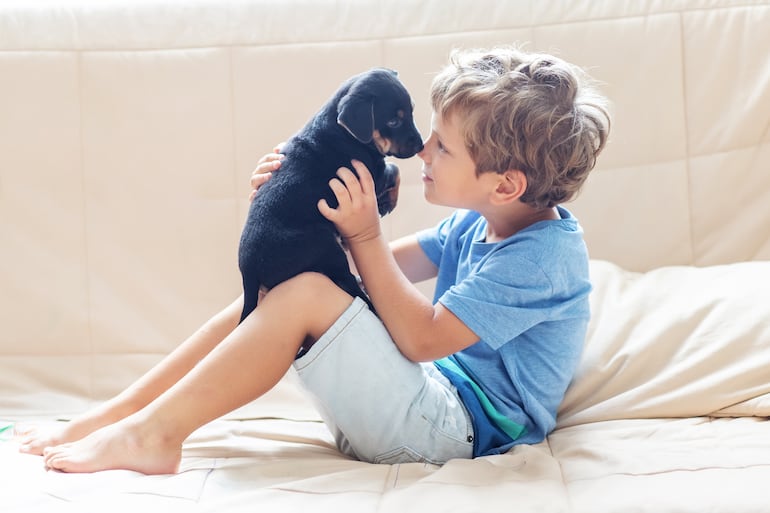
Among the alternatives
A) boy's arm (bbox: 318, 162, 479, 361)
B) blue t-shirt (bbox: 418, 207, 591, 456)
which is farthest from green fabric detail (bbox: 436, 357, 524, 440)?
boy's arm (bbox: 318, 162, 479, 361)

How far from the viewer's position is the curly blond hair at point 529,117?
1341 mm

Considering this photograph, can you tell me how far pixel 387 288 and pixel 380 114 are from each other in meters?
0.26

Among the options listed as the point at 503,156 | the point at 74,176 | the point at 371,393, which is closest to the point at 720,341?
the point at 503,156

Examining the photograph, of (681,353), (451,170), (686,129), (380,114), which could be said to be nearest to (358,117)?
(380,114)

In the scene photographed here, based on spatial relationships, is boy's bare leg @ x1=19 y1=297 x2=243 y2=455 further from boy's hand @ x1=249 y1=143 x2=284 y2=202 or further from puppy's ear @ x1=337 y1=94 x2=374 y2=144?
puppy's ear @ x1=337 y1=94 x2=374 y2=144

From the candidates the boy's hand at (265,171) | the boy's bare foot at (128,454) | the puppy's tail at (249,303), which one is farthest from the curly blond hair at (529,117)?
the boy's bare foot at (128,454)

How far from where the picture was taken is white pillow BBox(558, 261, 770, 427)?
4.66 ft

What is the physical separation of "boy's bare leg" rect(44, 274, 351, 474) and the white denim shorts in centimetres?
3

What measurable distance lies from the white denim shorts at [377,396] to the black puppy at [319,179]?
0.26 feet

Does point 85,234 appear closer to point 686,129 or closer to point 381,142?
point 381,142

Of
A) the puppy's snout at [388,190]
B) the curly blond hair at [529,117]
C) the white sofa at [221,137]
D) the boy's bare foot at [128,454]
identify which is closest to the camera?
the boy's bare foot at [128,454]

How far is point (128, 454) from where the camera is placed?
48.8 inches

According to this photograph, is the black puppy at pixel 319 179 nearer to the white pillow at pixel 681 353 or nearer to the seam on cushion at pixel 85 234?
the white pillow at pixel 681 353

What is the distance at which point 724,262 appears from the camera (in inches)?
69.6
